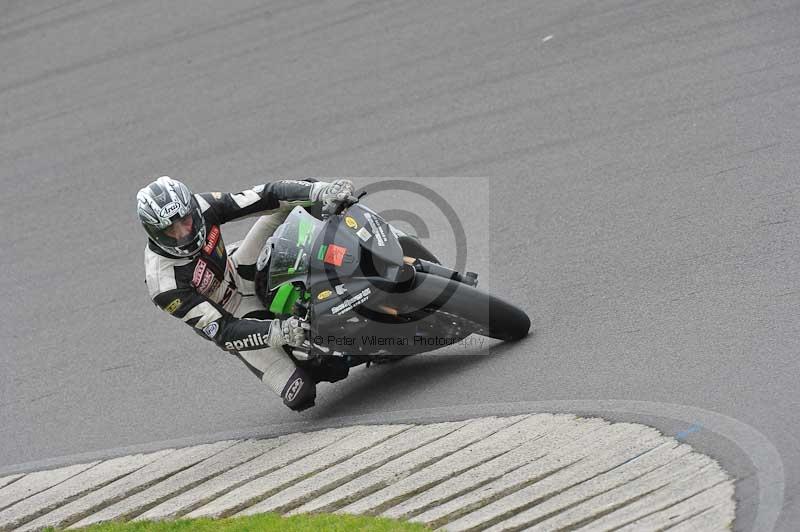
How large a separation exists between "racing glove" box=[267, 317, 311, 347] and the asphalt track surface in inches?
34.3

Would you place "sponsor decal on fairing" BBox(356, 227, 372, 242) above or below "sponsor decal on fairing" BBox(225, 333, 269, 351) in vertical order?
above

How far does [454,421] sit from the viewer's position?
655cm

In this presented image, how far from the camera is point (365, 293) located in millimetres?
6391

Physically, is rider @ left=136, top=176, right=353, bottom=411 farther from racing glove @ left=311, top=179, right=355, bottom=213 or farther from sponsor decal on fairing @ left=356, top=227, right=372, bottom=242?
sponsor decal on fairing @ left=356, top=227, right=372, bottom=242

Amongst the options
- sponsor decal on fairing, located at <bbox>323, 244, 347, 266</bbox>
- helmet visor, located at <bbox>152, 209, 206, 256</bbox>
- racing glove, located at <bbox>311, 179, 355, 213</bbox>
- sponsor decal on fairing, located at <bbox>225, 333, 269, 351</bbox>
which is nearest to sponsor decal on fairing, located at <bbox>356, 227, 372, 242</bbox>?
sponsor decal on fairing, located at <bbox>323, 244, 347, 266</bbox>

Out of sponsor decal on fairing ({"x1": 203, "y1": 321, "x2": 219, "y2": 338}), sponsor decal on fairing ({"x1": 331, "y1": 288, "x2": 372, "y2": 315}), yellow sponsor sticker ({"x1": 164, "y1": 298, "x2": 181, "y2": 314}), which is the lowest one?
sponsor decal on fairing ({"x1": 203, "y1": 321, "x2": 219, "y2": 338})

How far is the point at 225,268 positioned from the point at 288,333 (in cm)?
87

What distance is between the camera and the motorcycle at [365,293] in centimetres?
641

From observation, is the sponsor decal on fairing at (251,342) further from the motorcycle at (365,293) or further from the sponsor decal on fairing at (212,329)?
the motorcycle at (365,293)

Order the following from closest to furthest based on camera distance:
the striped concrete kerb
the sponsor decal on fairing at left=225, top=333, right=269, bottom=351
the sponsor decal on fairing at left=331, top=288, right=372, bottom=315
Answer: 1. the striped concrete kerb
2. the sponsor decal on fairing at left=331, top=288, right=372, bottom=315
3. the sponsor decal on fairing at left=225, top=333, right=269, bottom=351

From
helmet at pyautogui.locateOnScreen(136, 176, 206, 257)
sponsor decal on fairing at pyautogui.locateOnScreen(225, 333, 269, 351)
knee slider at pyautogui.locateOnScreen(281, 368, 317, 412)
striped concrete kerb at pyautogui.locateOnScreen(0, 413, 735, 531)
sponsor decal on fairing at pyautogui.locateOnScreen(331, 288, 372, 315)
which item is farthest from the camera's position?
knee slider at pyautogui.locateOnScreen(281, 368, 317, 412)

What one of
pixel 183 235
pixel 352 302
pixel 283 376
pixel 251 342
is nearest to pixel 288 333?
pixel 251 342

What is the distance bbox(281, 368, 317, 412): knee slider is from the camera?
701 centimetres

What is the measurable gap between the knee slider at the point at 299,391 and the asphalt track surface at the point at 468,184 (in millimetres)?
283
